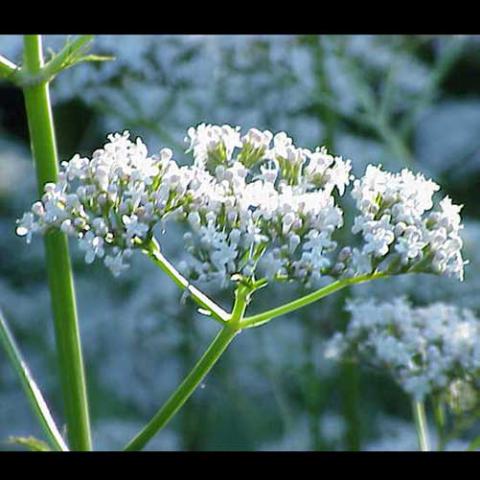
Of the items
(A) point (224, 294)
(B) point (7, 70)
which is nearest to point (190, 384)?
(B) point (7, 70)

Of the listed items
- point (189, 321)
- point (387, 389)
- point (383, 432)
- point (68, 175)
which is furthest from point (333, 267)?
point (387, 389)

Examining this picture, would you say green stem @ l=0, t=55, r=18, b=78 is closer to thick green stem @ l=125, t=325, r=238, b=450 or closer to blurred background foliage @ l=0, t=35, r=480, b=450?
thick green stem @ l=125, t=325, r=238, b=450

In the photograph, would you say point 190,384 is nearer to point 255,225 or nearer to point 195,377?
point 195,377

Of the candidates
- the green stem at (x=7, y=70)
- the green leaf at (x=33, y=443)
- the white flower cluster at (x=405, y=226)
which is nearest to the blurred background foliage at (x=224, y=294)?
the white flower cluster at (x=405, y=226)

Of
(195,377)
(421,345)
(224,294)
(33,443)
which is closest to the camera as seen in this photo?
(195,377)

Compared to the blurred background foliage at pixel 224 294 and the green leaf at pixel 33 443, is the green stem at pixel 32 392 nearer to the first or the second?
the green leaf at pixel 33 443
